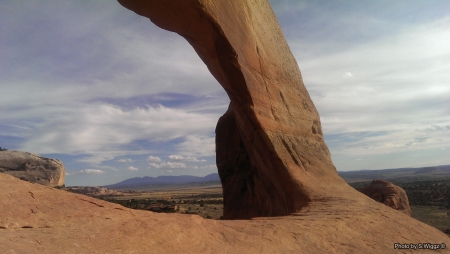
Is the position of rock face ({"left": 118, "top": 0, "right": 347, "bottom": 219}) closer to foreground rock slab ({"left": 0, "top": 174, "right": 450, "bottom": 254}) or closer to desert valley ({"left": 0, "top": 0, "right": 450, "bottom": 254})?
desert valley ({"left": 0, "top": 0, "right": 450, "bottom": 254})

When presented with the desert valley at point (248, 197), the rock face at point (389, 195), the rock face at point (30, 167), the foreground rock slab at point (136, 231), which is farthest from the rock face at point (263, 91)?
the rock face at point (30, 167)

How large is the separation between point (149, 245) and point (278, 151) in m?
7.06

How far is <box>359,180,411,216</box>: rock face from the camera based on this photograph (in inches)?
714

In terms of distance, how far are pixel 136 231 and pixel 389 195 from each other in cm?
1856

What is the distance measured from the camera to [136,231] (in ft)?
13.6

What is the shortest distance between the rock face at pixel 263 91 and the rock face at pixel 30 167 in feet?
71.0

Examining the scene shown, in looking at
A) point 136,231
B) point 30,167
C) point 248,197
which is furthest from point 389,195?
point 30,167

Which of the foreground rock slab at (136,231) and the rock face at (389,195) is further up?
the foreground rock slab at (136,231)

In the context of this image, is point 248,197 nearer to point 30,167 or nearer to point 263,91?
point 263,91

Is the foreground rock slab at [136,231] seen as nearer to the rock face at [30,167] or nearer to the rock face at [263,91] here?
the rock face at [263,91]

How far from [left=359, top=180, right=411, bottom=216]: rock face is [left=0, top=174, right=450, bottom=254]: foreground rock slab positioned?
1220 cm

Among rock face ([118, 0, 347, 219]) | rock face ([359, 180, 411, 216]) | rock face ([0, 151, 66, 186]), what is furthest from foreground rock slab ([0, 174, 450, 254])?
rock face ([0, 151, 66, 186])

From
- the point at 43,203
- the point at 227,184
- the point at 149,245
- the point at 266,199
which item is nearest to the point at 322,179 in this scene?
the point at 266,199

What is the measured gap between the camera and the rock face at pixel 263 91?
29.0 feet
